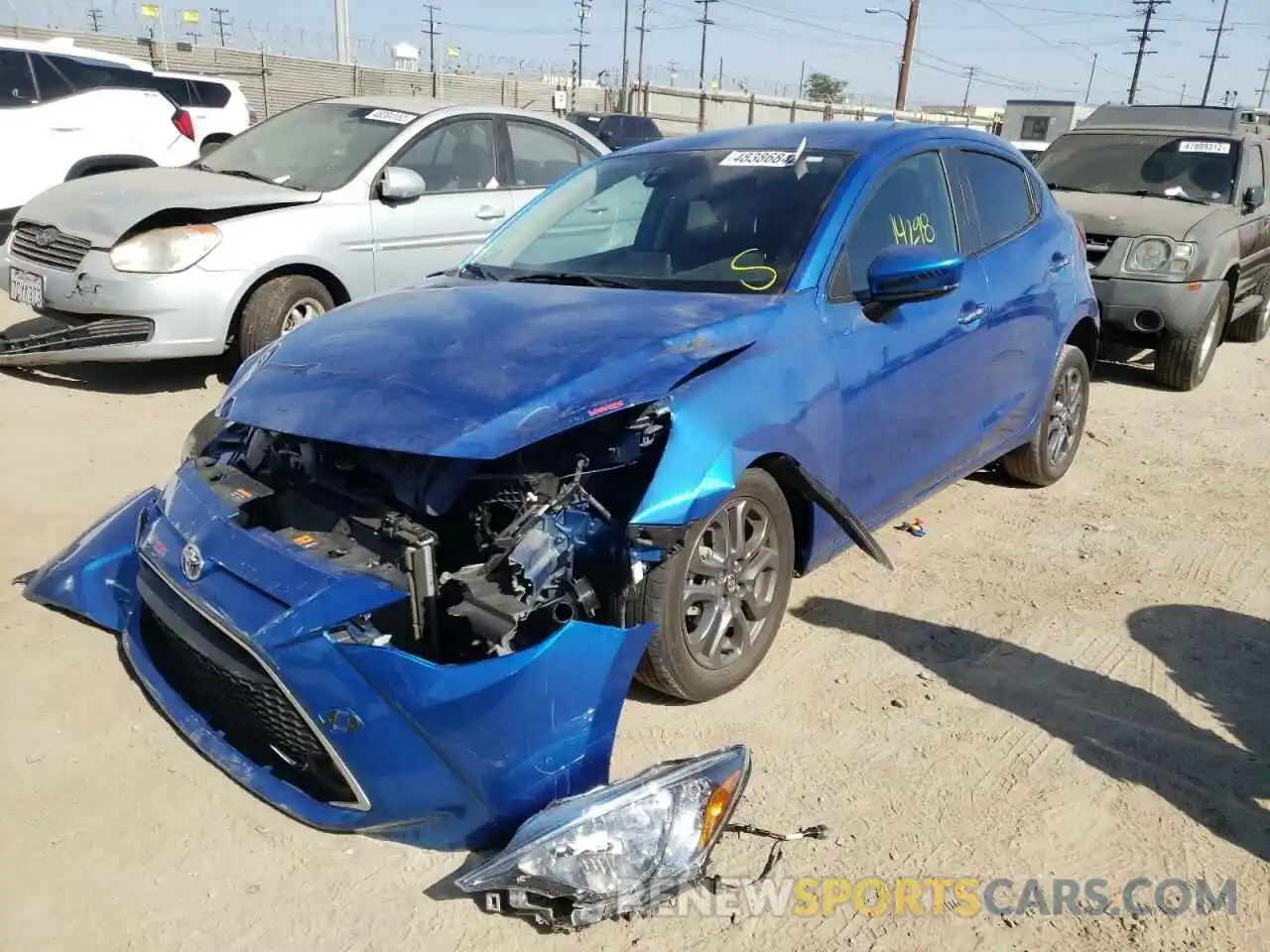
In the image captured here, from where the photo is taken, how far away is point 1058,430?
205 inches

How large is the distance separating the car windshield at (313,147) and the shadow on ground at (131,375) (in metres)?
1.28

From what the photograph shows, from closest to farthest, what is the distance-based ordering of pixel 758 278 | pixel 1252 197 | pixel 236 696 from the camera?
pixel 236 696, pixel 758 278, pixel 1252 197

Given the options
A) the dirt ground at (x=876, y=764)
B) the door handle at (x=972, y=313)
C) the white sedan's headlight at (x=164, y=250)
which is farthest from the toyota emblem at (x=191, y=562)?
the white sedan's headlight at (x=164, y=250)

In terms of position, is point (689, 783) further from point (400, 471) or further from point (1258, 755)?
A: point (1258, 755)

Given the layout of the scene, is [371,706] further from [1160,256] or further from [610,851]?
[1160,256]

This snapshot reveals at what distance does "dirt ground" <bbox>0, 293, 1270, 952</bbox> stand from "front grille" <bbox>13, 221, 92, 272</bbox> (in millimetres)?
1614

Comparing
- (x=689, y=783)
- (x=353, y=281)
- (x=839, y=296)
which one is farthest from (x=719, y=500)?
(x=353, y=281)

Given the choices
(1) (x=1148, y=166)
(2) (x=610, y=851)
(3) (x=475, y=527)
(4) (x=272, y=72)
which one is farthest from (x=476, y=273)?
(4) (x=272, y=72)

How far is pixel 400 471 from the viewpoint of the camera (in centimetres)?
278

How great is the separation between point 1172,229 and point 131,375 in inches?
282

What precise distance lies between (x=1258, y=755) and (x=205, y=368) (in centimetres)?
603

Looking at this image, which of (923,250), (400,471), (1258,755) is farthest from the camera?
(923,250)

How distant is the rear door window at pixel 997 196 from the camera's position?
4.36 metres

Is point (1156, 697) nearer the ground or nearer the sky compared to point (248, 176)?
nearer the ground
